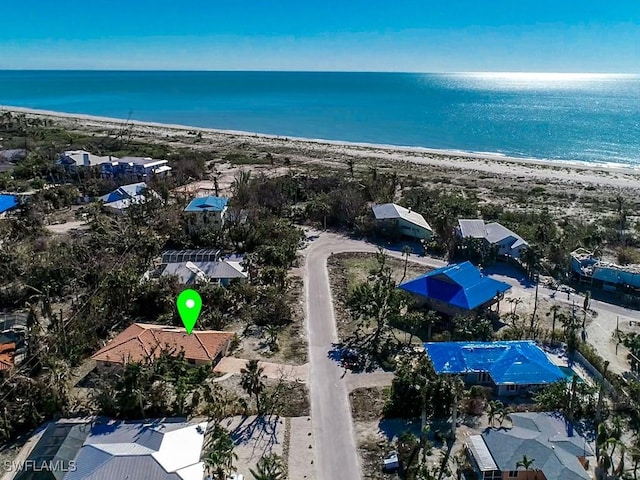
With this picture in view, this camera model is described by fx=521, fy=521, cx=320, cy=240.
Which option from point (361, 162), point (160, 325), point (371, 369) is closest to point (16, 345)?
point (160, 325)

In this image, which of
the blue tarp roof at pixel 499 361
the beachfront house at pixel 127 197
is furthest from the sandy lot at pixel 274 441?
the beachfront house at pixel 127 197

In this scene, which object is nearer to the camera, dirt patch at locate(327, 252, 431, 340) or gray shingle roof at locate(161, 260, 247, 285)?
dirt patch at locate(327, 252, 431, 340)

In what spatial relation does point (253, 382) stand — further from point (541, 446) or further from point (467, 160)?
point (467, 160)

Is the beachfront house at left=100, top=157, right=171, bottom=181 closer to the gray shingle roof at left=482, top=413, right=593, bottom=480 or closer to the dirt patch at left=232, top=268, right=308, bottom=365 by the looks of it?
the dirt patch at left=232, top=268, right=308, bottom=365

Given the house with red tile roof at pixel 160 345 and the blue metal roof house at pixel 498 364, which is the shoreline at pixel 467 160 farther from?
the house with red tile roof at pixel 160 345

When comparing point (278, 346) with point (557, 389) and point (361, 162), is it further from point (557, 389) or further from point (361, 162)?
point (361, 162)

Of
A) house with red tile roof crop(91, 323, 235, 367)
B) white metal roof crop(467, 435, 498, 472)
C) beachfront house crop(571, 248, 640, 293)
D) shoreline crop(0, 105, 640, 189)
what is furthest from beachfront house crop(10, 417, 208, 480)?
shoreline crop(0, 105, 640, 189)
